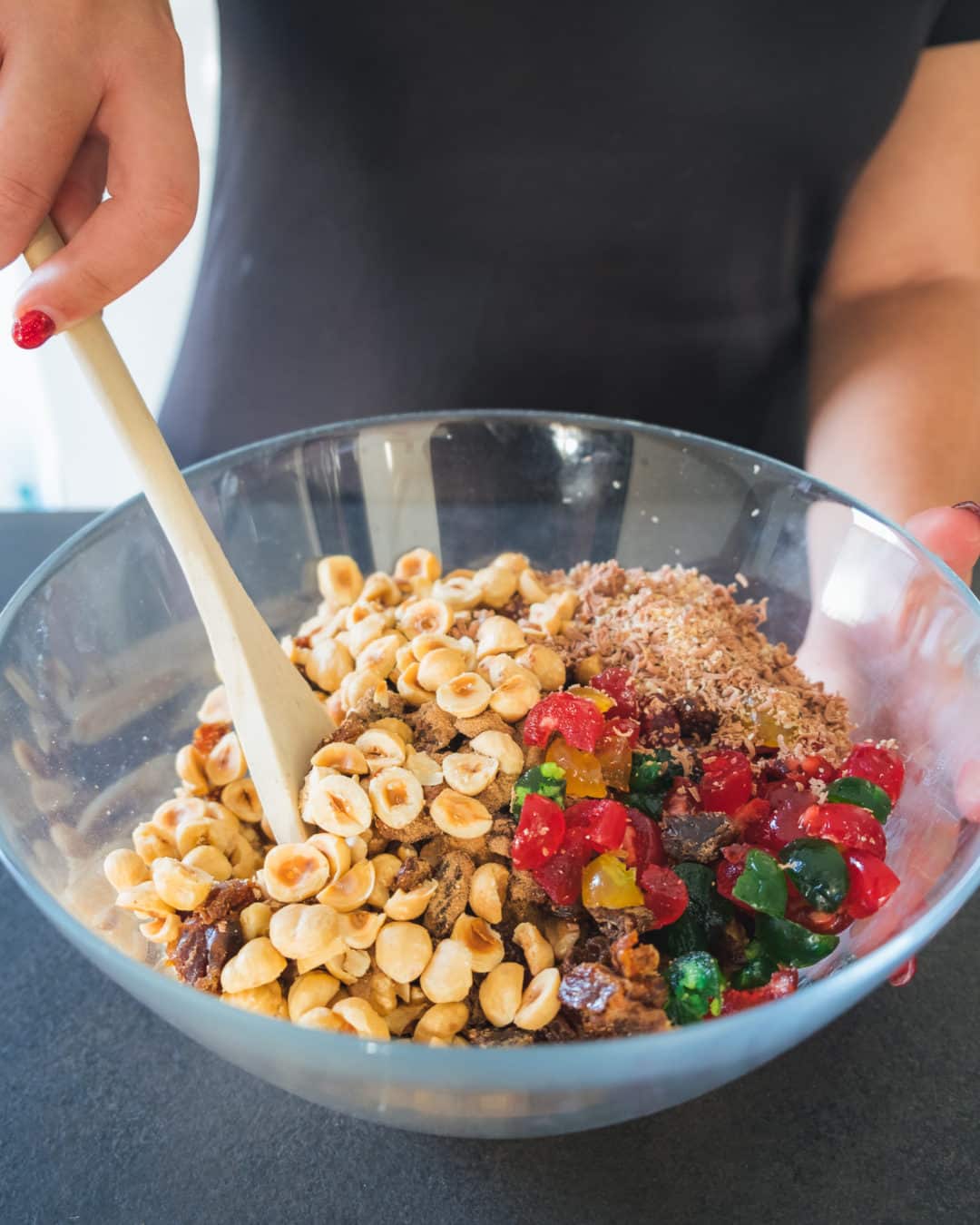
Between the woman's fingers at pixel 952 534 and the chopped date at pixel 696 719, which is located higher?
the woman's fingers at pixel 952 534

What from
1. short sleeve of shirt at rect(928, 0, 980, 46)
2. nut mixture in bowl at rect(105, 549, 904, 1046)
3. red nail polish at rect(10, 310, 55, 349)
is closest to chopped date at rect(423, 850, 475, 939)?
nut mixture in bowl at rect(105, 549, 904, 1046)

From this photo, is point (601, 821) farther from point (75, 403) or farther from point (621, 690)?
point (75, 403)

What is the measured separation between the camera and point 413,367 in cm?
141

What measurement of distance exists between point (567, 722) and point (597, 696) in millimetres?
53

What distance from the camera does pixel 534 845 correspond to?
70 centimetres

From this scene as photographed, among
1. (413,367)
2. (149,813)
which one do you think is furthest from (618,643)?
(413,367)

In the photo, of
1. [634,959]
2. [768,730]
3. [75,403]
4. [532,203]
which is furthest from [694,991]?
[75,403]

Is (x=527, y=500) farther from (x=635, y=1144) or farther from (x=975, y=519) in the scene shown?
(x=635, y=1144)

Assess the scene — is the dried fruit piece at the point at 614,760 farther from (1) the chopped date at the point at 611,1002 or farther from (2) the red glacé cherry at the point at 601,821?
(1) the chopped date at the point at 611,1002

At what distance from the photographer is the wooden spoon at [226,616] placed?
0.77 meters

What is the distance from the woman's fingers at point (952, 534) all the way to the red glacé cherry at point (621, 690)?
30 centimetres

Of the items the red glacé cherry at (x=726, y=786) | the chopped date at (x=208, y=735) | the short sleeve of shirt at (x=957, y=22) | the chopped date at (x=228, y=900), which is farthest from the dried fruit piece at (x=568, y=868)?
the short sleeve of shirt at (x=957, y=22)

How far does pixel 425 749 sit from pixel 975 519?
20.7 inches

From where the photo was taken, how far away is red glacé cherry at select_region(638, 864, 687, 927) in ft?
2.20
